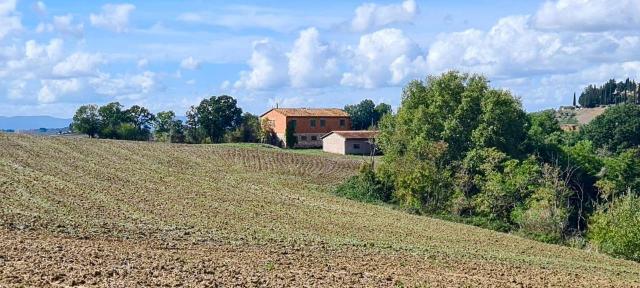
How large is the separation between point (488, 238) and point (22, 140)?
52.8 meters

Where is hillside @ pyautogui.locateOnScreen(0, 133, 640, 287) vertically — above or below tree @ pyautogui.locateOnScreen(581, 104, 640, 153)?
below

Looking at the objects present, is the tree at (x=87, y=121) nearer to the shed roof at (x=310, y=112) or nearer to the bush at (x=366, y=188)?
the shed roof at (x=310, y=112)

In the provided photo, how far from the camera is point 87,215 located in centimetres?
3759

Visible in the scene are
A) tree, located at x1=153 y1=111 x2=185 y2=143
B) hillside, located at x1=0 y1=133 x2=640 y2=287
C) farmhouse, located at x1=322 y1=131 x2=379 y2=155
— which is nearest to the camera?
hillside, located at x1=0 y1=133 x2=640 y2=287

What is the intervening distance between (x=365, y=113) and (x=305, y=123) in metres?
33.4

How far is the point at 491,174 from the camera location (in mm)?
68125

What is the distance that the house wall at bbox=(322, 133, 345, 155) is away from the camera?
11075 centimetres

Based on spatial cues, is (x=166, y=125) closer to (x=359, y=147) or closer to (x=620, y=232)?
(x=359, y=147)

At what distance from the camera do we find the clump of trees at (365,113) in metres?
158

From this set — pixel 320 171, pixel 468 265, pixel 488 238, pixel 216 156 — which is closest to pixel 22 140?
pixel 216 156

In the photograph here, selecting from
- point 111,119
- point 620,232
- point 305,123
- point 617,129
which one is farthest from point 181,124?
point 620,232

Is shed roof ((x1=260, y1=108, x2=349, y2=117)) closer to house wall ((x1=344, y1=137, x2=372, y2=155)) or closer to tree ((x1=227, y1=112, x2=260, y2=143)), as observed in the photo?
tree ((x1=227, y1=112, x2=260, y2=143))

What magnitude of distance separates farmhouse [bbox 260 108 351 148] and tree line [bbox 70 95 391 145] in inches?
99.3

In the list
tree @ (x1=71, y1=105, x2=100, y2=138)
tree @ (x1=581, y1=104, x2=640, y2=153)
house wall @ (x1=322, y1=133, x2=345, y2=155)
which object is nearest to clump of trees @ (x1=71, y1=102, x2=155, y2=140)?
tree @ (x1=71, y1=105, x2=100, y2=138)
